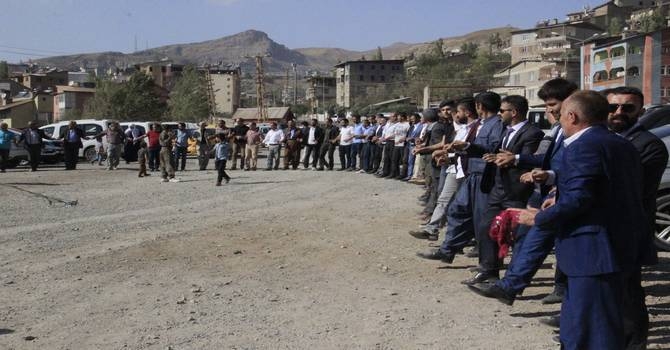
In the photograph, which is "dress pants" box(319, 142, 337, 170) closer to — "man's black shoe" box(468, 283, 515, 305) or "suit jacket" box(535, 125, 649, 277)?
"man's black shoe" box(468, 283, 515, 305)

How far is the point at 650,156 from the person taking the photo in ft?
16.9

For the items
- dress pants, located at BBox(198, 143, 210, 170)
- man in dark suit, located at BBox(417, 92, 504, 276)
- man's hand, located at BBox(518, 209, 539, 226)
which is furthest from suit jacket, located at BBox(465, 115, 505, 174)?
dress pants, located at BBox(198, 143, 210, 170)

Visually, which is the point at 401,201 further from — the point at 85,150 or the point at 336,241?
the point at 85,150

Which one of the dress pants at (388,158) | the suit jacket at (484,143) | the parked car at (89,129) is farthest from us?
the parked car at (89,129)

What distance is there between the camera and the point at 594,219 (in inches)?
158

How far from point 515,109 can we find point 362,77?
15171 cm

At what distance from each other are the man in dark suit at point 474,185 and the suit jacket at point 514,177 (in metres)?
0.12

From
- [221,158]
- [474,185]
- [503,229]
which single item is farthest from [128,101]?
[503,229]

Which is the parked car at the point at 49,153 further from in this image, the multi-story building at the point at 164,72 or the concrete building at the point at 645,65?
the multi-story building at the point at 164,72

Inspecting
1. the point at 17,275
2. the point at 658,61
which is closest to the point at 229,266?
the point at 17,275

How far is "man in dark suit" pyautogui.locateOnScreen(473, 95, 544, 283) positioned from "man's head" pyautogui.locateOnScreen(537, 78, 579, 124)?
0.34m

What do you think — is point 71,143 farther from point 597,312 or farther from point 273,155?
point 597,312

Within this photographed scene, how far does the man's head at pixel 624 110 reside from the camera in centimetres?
541

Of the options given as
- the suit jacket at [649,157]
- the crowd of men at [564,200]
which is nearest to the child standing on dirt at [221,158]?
the crowd of men at [564,200]
